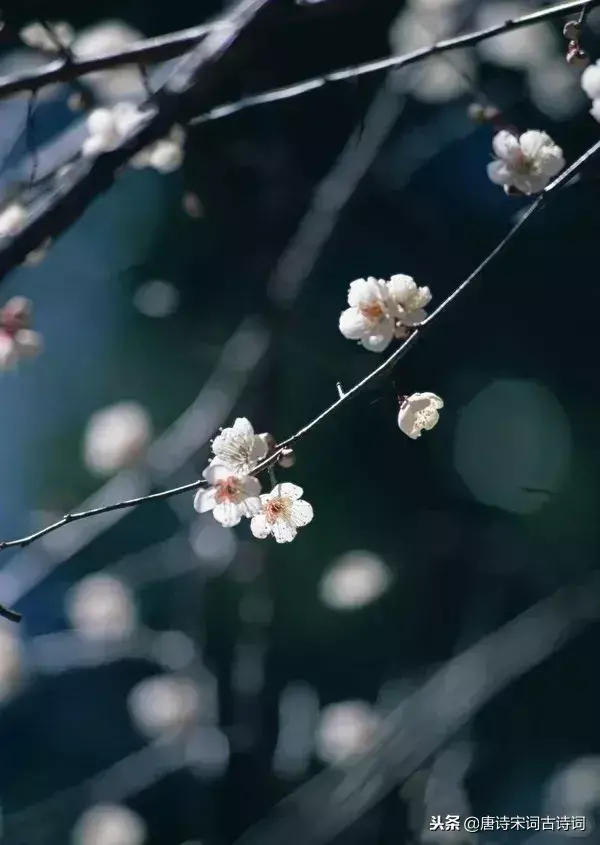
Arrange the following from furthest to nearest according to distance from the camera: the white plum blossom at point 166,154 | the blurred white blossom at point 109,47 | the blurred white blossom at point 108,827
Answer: the blurred white blossom at point 108,827 < the blurred white blossom at point 109,47 < the white plum blossom at point 166,154

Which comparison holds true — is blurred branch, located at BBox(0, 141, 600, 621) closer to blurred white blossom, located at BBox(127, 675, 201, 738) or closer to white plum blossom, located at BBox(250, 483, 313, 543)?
white plum blossom, located at BBox(250, 483, 313, 543)

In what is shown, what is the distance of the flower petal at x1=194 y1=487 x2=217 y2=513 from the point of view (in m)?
0.69

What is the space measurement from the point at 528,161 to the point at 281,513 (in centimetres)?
48

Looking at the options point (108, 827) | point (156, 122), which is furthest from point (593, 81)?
point (108, 827)

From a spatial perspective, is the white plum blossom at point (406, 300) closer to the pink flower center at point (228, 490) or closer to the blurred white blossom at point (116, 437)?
the pink flower center at point (228, 490)

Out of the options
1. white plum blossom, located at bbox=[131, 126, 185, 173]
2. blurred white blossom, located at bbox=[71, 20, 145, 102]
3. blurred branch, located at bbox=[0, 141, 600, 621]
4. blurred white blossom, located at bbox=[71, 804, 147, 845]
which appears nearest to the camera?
blurred branch, located at bbox=[0, 141, 600, 621]

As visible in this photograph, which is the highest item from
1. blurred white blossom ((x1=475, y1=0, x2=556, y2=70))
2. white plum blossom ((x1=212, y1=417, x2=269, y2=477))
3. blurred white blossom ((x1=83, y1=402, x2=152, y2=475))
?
blurred white blossom ((x1=475, y1=0, x2=556, y2=70))

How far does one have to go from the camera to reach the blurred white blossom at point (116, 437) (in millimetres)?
2086

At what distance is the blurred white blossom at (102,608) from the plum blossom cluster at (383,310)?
1511mm

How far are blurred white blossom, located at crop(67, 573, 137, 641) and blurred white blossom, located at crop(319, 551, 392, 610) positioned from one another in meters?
0.55

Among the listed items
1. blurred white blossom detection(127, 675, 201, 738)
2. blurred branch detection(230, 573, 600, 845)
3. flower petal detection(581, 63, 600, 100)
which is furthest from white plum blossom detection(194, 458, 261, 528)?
Result: blurred white blossom detection(127, 675, 201, 738)

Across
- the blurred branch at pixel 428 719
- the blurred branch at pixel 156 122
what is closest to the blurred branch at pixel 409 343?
the blurred branch at pixel 156 122

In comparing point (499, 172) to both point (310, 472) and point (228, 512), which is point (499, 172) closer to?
point (228, 512)

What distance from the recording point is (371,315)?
0.74 metres
